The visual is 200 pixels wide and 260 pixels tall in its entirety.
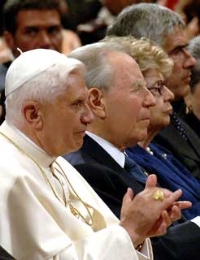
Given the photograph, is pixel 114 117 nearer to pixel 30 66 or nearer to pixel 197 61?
pixel 30 66

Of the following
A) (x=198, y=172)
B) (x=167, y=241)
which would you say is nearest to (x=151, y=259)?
(x=167, y=241)

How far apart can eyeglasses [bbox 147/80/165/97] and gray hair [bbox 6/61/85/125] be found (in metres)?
1.23

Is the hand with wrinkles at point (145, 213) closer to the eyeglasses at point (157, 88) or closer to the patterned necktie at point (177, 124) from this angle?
the eyeglasses at point (157, 88)

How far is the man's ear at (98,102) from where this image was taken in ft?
14.9

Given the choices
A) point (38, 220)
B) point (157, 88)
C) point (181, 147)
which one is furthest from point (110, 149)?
point (181, 147)

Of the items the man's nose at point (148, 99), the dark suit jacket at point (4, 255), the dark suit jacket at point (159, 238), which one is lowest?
the dark suit jacket at point (159, 238)

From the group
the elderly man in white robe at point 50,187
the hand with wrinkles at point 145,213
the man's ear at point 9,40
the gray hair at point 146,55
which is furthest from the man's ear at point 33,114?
the man's ear at point 9,40

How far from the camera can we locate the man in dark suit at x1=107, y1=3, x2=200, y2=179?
5.68 m

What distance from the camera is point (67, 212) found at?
3.77m

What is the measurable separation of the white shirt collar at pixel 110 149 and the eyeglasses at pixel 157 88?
48cm

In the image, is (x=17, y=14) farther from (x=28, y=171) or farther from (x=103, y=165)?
(x=28, y=171)

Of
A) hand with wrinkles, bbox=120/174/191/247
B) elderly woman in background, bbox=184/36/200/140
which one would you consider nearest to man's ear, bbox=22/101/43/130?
hand with wrinkles, bbox=120/174/191/247

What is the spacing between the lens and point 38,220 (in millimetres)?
3645

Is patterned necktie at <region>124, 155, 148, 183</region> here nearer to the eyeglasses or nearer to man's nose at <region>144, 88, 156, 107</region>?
man's nose at <region>144, 88, 156, 107</region>
